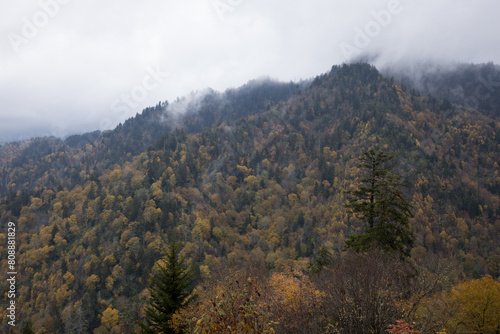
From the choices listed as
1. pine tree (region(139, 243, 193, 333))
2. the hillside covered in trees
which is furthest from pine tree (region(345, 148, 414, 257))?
the hillside covered in trees

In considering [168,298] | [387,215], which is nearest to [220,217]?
[168,298]

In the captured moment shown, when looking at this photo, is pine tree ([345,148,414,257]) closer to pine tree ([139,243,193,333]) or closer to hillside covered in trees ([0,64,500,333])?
pine tree ([139,243,193,333])

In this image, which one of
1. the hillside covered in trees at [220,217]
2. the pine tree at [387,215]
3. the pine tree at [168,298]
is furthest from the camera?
the hillside covered in trees at [220,217]

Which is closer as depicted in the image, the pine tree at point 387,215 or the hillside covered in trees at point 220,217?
the pine tree at point 387,215

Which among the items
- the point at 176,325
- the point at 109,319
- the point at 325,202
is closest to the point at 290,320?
the point at 176,325

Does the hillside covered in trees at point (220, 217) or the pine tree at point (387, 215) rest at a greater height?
the pine tree at point (387, 215)

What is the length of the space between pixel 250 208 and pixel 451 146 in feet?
515

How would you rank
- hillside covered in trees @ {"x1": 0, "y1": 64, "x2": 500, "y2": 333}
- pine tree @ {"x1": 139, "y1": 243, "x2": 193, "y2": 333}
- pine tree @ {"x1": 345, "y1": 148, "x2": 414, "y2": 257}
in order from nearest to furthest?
pine tree @ {"x1": 139, "y1": 243, "x2": 193, "y2": 333}
pine tree @ {"x1": 345, "y1": 148, "x2": 414, "y2": 257}
hillside covered in trees @ {"x1": 0, "y1": 64, "x2": 500, "y2": 333}

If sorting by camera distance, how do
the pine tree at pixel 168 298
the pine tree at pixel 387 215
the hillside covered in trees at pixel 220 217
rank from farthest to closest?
the hillside covered in trees at pixel 220 217, the pine tree at pixel 387 215, the pine tree at pixel 168 298

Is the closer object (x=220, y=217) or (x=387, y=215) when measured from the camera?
(x=387, y=215)

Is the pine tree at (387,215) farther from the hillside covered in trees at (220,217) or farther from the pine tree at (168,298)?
the hillside covered in trees at (220,217)

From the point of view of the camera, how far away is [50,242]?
120m

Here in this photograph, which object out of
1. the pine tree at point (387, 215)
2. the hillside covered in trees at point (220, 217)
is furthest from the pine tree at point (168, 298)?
the hillside covered in trees at point (220, 217)

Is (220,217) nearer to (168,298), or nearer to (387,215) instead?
(168,298)
